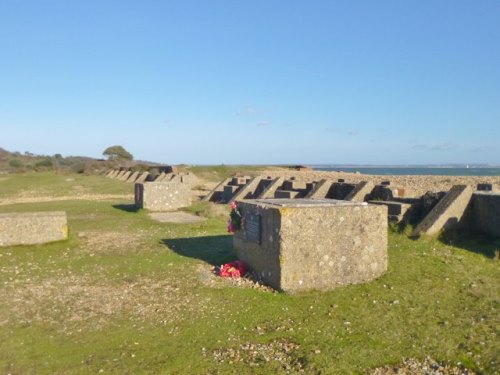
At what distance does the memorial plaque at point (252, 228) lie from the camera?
9.73m

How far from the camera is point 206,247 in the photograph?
12797 millimetres

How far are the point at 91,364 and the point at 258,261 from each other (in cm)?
425

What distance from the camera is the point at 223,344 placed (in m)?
6.57

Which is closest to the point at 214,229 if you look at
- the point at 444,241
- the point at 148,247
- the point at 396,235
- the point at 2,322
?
the point at 148,247

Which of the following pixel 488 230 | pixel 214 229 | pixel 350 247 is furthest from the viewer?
pixel 214 229

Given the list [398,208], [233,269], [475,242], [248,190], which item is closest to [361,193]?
[398,208]

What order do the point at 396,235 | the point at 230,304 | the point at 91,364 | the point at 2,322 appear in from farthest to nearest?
1. the point at 396,235
2. the point at 230,304
3. the point at 2,322
4. the point at 91,364

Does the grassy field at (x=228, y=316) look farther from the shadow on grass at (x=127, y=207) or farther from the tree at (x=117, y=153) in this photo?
the tree at (x=117, y=153)

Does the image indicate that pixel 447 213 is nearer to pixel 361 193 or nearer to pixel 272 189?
pixel 361 193

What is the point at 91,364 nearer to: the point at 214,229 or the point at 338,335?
the point at 338,335

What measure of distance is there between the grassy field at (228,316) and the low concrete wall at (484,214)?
40 centimetres

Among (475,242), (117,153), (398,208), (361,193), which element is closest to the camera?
(475,242)

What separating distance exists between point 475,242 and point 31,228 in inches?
448

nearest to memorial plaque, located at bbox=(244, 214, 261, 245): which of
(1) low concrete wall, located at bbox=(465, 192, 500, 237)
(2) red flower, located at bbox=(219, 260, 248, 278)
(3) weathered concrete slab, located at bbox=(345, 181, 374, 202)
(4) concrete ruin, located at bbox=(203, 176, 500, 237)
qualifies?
(2) red flower, located at bbox=(219, 260, 248, 278)
